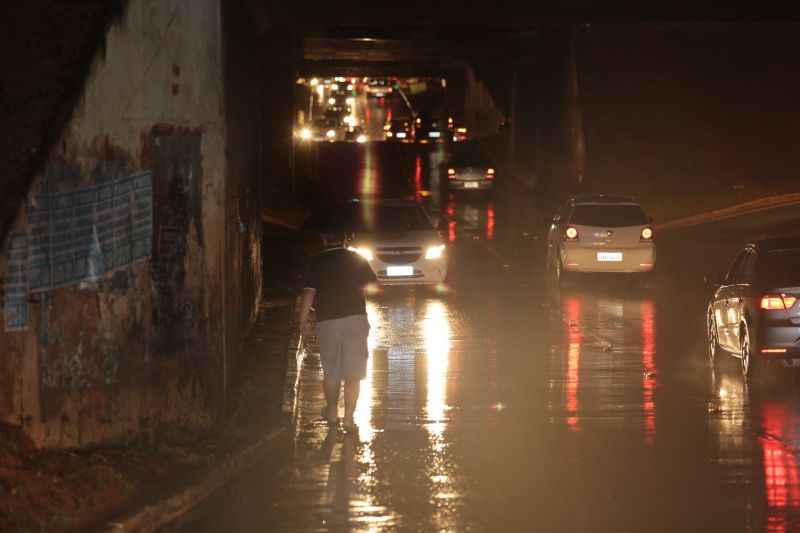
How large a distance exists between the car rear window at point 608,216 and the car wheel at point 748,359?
10.4 m

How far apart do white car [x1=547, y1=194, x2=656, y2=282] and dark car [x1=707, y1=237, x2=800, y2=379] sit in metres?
8.84

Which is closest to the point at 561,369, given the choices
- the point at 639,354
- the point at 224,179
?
the point at 639,354

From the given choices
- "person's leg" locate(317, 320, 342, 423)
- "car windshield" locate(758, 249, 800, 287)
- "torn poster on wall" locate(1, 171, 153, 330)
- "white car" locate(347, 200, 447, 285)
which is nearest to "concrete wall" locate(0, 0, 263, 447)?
"torn poster on wall" locate(1, 171, 153, 330)

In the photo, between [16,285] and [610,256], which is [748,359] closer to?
[16,285]

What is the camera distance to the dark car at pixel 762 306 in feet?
44.1

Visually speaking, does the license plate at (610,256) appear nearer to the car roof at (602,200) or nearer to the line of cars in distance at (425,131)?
the car roof at (602,200)

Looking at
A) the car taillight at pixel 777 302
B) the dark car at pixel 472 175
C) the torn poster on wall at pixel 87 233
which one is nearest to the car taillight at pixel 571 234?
the car taillight at pixel 777 302

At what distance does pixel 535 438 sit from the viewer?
11.2m

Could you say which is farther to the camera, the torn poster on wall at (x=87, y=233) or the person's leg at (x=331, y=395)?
the person's leg at (x=331, y=395)

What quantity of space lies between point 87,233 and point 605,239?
15.5 metres

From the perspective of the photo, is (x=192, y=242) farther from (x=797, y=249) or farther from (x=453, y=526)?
(x=797, y=249)

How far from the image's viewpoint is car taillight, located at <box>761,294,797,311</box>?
1348 centimetres

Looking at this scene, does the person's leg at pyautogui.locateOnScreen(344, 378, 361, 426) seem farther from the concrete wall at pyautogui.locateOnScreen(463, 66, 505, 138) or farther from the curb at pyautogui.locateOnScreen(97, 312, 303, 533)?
the concrete wall at pyautogui.locateOnScreen(463, 66, 505, 138)

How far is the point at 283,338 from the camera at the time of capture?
16953mm
